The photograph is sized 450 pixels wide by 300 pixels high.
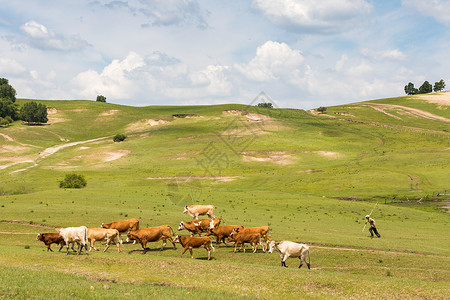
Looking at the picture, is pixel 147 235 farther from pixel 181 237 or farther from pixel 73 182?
pixel 73 182

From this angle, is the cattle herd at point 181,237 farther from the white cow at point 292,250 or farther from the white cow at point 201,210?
the white cow at point 201,210

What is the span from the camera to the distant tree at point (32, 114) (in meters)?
166

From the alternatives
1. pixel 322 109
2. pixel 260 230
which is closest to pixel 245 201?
pixel 260 230

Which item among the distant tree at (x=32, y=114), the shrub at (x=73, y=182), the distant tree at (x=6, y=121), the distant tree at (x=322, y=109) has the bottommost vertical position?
the shrub at (x=73, y=182)

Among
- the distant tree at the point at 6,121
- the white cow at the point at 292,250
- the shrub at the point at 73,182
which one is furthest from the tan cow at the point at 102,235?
the distant tree at the point at 6,121

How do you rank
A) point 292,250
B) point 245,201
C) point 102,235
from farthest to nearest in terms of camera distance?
point 245,201, point 102,235, point 292,250

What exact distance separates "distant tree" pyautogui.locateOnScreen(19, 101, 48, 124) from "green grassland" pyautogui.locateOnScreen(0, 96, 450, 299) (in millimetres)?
4962

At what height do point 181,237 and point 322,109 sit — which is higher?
point 322,109

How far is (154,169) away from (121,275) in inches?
3225

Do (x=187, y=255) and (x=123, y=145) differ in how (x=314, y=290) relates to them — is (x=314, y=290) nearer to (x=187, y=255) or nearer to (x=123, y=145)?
(x=187, y=255)

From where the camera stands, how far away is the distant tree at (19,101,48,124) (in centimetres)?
16625

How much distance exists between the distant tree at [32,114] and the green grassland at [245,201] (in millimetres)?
4962

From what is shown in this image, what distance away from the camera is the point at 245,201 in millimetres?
60844

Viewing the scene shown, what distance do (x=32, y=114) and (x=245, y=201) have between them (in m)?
138
